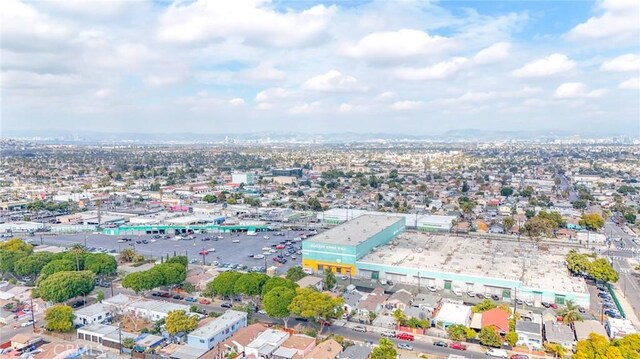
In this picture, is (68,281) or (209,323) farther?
(68,281)

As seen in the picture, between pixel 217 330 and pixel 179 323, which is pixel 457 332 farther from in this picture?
pixel 179 323

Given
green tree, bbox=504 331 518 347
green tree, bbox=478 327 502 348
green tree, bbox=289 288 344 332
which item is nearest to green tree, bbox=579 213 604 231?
green tree, bbox=504 331 518 347

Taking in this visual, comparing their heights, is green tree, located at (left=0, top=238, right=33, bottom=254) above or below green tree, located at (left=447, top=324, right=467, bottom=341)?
above

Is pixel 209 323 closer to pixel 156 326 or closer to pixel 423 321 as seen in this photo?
pixel 156 326

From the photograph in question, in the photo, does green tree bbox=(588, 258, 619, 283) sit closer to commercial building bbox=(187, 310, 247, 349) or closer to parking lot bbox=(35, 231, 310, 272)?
parking lot bbox=(35, 231, 310, 272)

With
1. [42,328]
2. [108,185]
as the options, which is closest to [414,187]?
[108,185]

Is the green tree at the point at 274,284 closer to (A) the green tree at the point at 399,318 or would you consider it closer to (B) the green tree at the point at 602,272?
(A) the green tree at the point at 399,318

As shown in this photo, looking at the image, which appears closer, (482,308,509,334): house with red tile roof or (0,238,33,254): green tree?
(482,308,509,334): house with red tile roof
